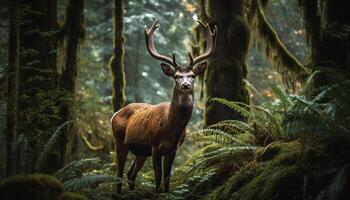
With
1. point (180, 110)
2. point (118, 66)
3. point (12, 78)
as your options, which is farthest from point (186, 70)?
point (118, 66)

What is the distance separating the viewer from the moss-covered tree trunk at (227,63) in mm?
9570

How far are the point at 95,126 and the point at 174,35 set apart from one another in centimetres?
1462

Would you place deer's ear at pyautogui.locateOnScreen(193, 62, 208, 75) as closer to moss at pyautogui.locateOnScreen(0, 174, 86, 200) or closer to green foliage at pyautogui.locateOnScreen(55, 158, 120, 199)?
green foliage at pyautogui.locateOnScreen(55, 158, 120, 199)

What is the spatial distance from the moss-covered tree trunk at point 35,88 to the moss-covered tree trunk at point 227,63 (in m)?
3.19

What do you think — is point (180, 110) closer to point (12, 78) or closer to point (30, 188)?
point (12, 78)

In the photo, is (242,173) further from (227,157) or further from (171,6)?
(171,6)

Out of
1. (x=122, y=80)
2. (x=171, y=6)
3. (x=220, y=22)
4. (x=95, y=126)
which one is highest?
(x=171, y=6)

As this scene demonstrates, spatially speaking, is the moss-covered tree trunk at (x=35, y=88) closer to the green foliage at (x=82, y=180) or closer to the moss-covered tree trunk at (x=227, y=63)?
the green foliage at (x=82, y=180)

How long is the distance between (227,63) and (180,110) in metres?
2.20

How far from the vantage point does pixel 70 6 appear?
453 inches

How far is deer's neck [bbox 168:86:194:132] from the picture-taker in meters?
7.79

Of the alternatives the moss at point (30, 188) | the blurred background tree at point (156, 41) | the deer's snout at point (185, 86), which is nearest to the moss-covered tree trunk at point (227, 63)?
the deer's snout at point (185, 86)

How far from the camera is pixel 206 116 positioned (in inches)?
381

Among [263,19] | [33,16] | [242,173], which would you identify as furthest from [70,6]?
[242,173]
